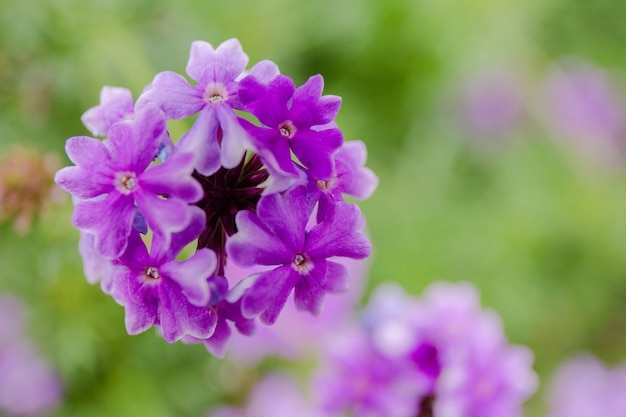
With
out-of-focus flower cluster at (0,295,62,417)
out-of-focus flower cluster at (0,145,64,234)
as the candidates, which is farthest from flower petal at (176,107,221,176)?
out-of-focus flower cluster at (0,295,62,417)

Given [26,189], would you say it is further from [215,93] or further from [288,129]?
[288,129]

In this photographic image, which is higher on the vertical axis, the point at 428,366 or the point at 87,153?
the point at 428,366

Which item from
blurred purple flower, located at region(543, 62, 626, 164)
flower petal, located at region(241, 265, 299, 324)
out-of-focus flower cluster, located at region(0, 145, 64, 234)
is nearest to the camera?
flower petal, located at region(241, 265, 299, 324)

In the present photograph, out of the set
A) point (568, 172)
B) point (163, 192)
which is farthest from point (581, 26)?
point (163, 192)

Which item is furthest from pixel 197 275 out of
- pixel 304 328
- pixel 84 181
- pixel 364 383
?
pixel 304 328

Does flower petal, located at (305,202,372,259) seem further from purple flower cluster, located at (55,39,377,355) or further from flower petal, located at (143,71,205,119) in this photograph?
flower petal, located at (143,71,205,119)

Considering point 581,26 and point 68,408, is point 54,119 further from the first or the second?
point 581,26
